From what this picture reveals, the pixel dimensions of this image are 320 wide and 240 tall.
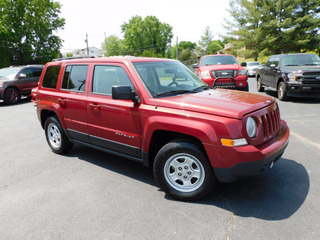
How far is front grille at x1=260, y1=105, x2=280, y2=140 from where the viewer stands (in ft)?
10.1

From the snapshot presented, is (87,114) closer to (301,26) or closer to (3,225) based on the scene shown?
(3,225)

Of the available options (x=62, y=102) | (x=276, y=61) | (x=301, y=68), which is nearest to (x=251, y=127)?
(x=62, y=102)

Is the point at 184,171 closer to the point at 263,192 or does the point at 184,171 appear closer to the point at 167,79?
the point at 263,192

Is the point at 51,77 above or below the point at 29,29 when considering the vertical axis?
below

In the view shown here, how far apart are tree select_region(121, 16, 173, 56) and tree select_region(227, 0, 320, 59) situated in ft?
139

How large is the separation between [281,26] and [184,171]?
43.9 m

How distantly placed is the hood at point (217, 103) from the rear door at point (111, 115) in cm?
57

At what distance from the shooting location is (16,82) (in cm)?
1291

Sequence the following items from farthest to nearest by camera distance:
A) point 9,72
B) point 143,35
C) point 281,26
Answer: point 143,35
point 281,26
point 9,72

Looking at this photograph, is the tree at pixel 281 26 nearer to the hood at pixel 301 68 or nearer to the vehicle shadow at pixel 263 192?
the hood at pixel 301 68

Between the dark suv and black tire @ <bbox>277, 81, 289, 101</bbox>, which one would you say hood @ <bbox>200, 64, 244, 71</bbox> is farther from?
the dark suv

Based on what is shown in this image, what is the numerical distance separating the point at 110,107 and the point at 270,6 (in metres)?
45.6

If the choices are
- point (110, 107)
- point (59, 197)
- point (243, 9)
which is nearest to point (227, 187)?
point (110, 107)

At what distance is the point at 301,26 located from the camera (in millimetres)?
41031
